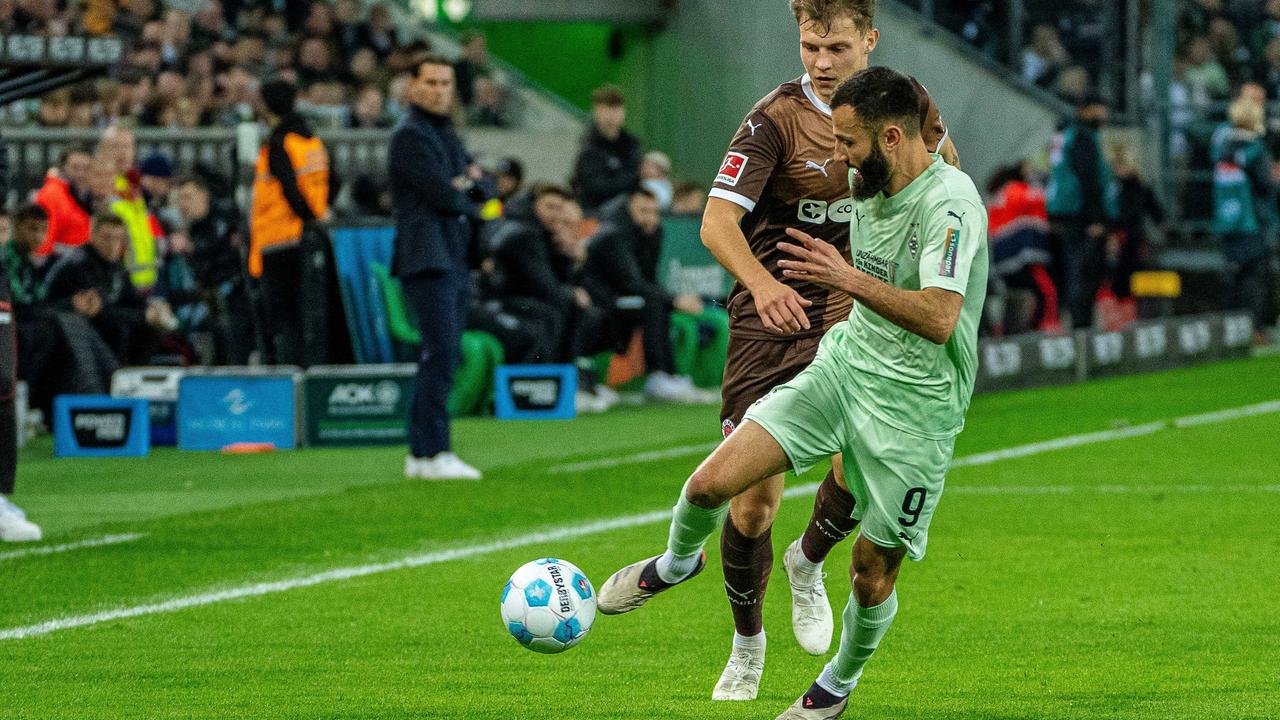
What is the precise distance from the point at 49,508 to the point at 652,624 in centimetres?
458

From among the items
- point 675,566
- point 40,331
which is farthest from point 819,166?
point 40,331

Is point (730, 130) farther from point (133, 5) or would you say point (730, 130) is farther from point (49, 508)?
point (49, 508)

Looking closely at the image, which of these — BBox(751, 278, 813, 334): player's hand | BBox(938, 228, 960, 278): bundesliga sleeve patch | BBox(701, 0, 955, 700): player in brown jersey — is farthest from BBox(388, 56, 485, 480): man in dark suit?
BBox(938, 228, 960, 278): bundesliga sleeve patch

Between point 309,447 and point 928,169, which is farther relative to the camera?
point 309,447

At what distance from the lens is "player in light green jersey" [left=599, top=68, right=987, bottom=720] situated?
5.30 meters

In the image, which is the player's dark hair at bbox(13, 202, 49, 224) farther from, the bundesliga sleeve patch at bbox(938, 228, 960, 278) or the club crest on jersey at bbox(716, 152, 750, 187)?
the bundesliga sleeve patch at bbox(938, 228, 960, 278)

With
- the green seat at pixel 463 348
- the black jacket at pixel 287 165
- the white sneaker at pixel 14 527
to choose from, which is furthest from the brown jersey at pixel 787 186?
the green seat at pixel 463 348

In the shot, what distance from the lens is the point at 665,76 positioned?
97.8ft

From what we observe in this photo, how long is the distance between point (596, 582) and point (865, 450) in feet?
9.45

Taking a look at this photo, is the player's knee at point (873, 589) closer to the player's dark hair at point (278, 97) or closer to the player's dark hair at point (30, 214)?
the player's dark hair at point (278, 97)

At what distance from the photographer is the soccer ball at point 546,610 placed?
6.02m

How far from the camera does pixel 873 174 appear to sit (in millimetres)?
5391

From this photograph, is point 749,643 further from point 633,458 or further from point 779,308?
point 633,458

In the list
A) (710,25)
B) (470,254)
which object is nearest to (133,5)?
(710,25)
